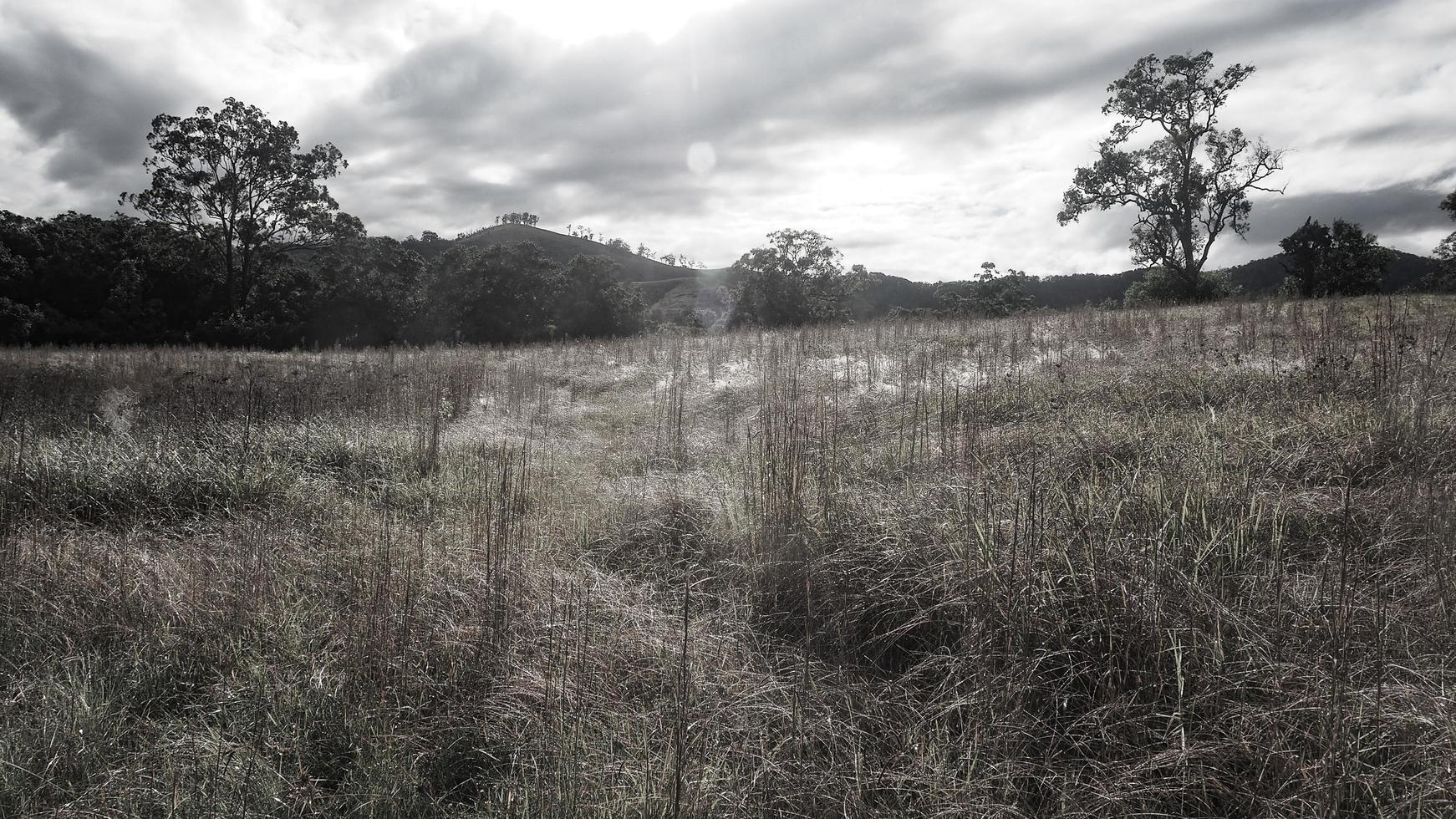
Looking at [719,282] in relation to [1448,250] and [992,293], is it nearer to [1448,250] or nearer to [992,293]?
[992,293]

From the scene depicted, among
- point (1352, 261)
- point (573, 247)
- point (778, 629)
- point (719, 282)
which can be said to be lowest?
point (778, 629)

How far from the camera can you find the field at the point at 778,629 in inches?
76.9

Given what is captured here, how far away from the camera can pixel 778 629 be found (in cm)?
304

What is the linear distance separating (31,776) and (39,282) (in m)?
42.8

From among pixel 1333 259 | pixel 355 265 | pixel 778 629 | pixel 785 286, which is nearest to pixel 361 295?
pixel 355 265

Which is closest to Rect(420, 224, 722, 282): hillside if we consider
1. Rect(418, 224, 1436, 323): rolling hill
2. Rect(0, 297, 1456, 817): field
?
Rect(418, 224, 1436, 323): rolling hill

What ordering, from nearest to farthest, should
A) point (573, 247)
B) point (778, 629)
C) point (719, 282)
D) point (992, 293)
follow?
point (778, 629) < point (992, 293) < point (719, 282) < point (573, 247)

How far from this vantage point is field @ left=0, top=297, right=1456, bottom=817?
1.95 m

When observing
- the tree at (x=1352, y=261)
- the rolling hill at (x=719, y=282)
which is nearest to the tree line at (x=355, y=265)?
the tree at (x=1352, y=261)

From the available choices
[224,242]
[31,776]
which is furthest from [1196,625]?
[224,242]

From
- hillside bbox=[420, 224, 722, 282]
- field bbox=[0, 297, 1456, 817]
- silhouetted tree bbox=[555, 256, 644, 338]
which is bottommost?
field bbox=[0, 297, 1456, 817]

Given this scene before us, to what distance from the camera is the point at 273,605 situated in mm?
3182

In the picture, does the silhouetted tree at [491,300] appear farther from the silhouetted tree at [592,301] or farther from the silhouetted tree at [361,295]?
the silhouetted tree at [361,295]

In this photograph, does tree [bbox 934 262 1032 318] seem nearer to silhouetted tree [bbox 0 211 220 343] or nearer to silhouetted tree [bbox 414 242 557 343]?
silhouetted tree [bbox 414 242 557 343]
